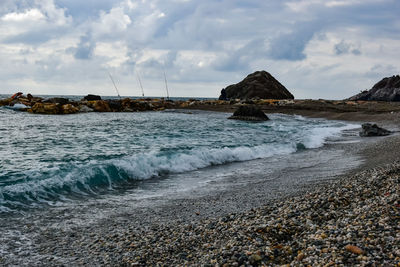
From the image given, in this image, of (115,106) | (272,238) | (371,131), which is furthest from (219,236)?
(115,106)

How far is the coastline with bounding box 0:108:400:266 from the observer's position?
365 cm

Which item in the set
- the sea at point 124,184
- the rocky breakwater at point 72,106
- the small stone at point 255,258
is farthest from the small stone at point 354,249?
the rocky breakwater at point 72,106

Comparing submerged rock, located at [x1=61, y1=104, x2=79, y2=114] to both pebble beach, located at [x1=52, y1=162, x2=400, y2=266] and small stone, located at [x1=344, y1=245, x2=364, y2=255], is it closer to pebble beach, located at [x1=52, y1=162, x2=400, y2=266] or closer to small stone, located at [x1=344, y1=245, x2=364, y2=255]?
pebble beach, located at [x1=52, y1=162, x2=400, y2=266]

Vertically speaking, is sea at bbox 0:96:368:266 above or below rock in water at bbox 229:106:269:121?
below

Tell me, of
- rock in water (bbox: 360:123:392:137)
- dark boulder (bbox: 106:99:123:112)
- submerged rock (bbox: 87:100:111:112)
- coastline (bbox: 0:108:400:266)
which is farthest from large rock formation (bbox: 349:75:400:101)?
coastline (bbox: 0:108:400:266)

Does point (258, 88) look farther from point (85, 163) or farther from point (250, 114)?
point (85, 163)

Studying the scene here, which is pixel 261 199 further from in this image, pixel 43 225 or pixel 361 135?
pixel 361 135

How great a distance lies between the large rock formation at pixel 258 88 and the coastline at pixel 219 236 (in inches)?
3277

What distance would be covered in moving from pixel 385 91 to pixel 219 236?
95.5 metres

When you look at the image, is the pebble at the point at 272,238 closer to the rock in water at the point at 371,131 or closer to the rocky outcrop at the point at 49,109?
the rock in water at the point at 371,131

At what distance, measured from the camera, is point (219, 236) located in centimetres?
454

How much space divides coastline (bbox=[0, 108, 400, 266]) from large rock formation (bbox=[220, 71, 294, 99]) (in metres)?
83.2

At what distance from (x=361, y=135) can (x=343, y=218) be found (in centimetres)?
1682

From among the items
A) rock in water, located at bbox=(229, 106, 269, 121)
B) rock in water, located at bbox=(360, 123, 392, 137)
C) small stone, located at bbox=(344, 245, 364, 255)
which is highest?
rock in water, located at bbox=(229, 106, 269, 121)
